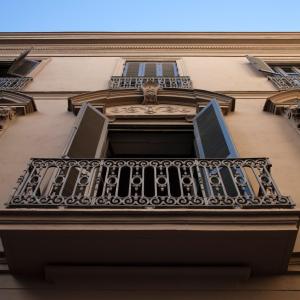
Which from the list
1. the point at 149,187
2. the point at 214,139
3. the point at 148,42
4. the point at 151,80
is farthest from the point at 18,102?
the point at 148,42

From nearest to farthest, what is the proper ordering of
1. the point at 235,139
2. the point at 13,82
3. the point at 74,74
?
the point at 235,139
the point at 13,82
the point at 74,74

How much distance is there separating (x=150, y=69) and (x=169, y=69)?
1.83 feet

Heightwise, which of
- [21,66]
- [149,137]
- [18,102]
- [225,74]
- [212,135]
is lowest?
[212,135]

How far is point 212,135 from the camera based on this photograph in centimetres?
571

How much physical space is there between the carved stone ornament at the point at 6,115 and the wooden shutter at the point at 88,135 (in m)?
1.66

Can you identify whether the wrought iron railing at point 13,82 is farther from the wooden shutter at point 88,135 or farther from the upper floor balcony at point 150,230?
the upper floor balcony at point 150,230

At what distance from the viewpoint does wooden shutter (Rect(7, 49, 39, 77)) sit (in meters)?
9.34

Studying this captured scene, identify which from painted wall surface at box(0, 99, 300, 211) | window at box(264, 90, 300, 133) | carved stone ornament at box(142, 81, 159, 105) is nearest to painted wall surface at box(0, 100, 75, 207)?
painted wall surface at box(0, 99, 300, 211)

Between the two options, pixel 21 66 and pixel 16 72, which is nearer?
pixel 16 72

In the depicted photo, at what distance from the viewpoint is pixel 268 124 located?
679cm

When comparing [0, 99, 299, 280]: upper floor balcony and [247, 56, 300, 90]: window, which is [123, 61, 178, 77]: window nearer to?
[247, 56, 300, 90]: window

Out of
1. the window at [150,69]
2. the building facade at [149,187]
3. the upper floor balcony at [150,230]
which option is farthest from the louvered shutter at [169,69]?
the upper floor balcony at [150,230]

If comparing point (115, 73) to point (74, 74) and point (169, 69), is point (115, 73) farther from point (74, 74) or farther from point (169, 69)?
point (169, 69)

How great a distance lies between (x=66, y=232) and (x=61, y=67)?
7565 millimetres
